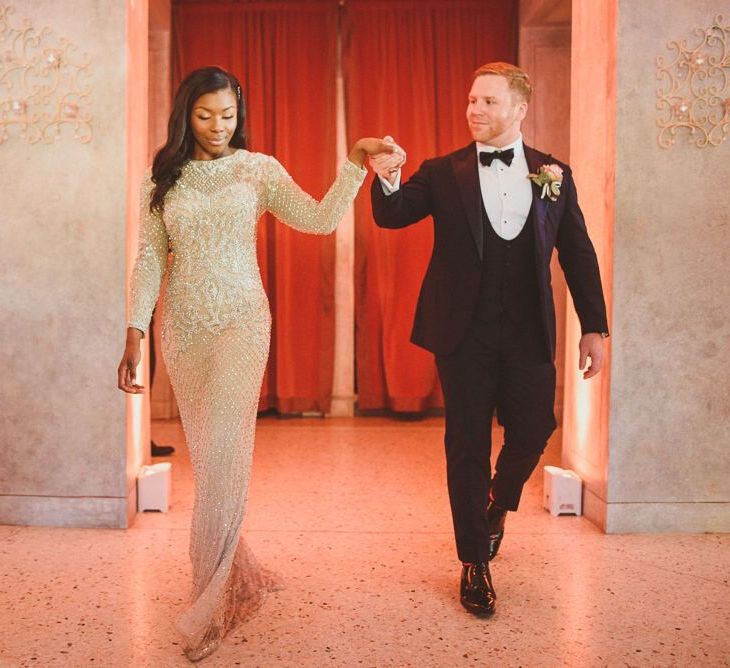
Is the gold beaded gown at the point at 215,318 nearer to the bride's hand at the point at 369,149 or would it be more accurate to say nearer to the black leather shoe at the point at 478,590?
the bride's hand at the point at 369,149

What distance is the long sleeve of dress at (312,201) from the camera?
2.66 m

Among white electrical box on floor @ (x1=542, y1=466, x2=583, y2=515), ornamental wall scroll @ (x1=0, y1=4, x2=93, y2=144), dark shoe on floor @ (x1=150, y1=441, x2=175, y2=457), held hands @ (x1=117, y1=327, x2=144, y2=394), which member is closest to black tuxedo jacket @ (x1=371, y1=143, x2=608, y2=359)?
held hands @ (x1=117, y1=327, x2=144, y2=394)

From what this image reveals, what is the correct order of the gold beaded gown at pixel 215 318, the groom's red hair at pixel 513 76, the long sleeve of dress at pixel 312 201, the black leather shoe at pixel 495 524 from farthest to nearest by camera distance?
the black leather shoe at pixel 495 524
the groom's red hair at pixel 513 76
the long sleeve of dress at pixel 312 201
the gold beaded gown at pixel 215 318

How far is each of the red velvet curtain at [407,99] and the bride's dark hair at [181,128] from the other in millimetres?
4075

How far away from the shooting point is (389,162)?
2738mm

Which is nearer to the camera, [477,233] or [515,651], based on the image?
[515,651]

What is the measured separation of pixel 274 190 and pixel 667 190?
1931 millimetres

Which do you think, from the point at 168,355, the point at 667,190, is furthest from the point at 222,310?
the point at 667,190

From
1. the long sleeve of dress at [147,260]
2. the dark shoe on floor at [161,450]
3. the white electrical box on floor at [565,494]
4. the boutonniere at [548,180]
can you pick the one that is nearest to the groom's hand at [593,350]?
the boutonniere at [548,180]

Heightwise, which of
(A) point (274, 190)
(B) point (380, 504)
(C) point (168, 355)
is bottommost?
(B) point (380, 504)

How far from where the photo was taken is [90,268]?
3764 mm

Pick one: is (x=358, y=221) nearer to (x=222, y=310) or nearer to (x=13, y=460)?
(x=13, y=460)

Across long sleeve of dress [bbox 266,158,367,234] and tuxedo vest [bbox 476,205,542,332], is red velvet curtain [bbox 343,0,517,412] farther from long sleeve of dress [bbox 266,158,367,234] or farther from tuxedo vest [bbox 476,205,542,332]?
long sleeve of dress [bbox 266,158,367,234]

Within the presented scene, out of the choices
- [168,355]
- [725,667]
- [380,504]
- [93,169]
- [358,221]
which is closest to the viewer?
[725,667]
